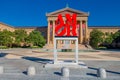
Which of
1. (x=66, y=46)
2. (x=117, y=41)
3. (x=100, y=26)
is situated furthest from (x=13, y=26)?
(x=66, y=46)

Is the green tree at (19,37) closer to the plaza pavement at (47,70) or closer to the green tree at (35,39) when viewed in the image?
the green tree at (35,39)

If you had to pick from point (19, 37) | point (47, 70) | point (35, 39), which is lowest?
point (47, 70)

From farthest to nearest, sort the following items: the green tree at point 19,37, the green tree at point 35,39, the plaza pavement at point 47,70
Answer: the green tree at point 19,37
the green tree at point 35,39
the plaza pavement at point 47,70

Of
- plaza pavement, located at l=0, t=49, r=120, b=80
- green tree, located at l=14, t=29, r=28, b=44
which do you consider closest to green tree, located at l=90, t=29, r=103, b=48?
green tree, located at l=14, t=29, r=28, b=44

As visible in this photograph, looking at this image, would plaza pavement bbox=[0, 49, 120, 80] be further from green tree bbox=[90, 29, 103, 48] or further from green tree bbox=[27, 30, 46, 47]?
green tree bbox=[90, 29, 103, 48]

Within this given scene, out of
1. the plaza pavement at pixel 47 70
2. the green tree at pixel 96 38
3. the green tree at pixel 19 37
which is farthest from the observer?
the green tree at pixel 19 37

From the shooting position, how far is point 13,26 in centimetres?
7931

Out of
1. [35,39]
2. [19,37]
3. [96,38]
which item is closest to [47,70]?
[35,39]

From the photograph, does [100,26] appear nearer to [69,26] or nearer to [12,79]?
[69,26]

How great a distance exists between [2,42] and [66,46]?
1663 inches

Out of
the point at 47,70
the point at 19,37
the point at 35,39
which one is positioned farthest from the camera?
the point at 19,37

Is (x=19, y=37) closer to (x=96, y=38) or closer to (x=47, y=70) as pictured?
(x=96, y=38)

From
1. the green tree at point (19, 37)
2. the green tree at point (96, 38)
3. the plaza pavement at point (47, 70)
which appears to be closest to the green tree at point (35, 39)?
the green tree at point (19, 37)

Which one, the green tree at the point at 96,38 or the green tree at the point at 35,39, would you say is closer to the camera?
the green tree at the point at 35,39
